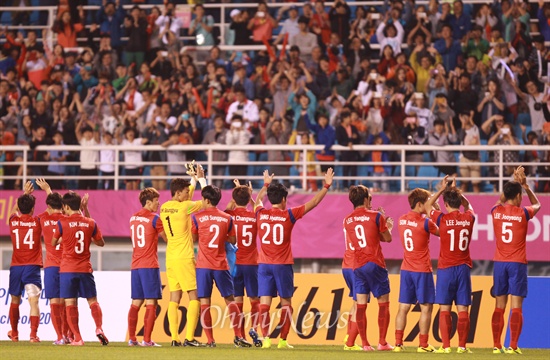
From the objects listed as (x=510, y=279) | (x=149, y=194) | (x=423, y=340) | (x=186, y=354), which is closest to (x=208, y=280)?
(x=149, y=194)

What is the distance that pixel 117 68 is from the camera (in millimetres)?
27250

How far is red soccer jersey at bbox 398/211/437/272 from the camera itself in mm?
16094

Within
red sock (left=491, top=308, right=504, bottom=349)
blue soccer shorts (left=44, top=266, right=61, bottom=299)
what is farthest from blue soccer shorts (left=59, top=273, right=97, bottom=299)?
red sock (left=491, top=308, right=504, bottom=349)

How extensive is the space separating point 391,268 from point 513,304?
7404mm

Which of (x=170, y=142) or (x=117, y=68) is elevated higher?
(x=117, y=68)

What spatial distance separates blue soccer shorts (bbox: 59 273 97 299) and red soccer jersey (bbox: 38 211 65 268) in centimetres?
72

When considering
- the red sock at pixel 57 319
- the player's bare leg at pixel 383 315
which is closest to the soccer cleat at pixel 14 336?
the red sock at pixel 57 319

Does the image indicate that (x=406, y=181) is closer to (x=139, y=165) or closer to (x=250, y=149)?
(x=250, y=149)

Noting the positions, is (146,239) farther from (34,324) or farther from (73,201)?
(34,324)

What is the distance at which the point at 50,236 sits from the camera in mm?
17719

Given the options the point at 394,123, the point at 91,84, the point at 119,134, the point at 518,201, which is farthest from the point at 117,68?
the point at 518,201

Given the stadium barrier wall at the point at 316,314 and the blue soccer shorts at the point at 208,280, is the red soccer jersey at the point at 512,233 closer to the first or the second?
the stadium barrier wall at the point at 316,314

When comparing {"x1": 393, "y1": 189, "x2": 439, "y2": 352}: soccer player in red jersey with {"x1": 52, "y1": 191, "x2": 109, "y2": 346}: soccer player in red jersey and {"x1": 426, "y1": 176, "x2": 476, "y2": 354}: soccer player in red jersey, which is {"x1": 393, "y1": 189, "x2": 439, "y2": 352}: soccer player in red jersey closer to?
{"x1": 426, "y1": 176, "x2": 476, "y2": 354}: soccer player in red jersey

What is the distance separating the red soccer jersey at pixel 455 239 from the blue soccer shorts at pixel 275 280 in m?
2.14
